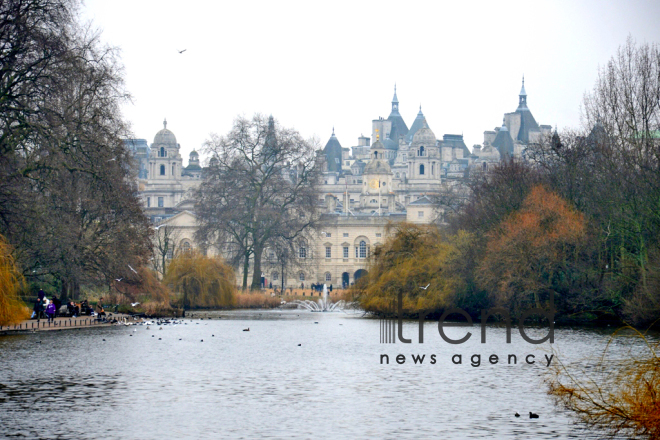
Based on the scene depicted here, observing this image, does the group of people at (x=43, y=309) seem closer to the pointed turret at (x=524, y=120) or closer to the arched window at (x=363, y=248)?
the arched window at (x=363, y=248)

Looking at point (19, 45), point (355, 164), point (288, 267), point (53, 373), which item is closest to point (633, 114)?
point (19, 45)

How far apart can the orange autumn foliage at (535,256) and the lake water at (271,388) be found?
4680 mm

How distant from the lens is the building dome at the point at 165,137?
146 m

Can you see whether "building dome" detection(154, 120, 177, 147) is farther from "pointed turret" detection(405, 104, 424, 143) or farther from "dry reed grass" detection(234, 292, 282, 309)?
"dry reed grass" detection(234, 292, 282, 309)

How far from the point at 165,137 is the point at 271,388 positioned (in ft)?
416

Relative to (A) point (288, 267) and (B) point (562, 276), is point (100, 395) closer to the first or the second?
Result: (B) point (562, 276)

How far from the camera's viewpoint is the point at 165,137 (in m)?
146

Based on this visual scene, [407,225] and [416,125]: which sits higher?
[416,125]

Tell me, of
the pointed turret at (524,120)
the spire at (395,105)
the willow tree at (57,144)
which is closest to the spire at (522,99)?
the pointed turret at (524,120)

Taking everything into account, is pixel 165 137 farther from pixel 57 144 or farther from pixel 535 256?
pixel 57 144

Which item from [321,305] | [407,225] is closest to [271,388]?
[407,225]

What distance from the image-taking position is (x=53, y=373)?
75.2 feet

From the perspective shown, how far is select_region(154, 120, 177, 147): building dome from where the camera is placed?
145875mm

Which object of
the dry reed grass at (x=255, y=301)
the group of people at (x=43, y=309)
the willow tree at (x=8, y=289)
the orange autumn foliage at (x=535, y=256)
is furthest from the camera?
the dry reed grass at (x=255, y=301)
